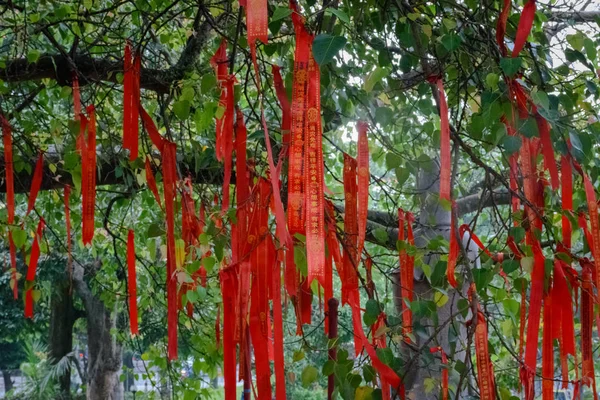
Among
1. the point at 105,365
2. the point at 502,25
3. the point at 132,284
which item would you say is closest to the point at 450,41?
the point at 502,25

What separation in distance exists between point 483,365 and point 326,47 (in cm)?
64

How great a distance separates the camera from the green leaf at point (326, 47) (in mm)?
1040

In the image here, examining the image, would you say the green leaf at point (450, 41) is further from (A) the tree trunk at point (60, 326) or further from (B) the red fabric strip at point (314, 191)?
(A) the tree trunk at point (60, 326)

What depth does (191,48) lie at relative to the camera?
2691 mm

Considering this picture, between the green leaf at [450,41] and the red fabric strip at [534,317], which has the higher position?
the green leaf at [450,41]

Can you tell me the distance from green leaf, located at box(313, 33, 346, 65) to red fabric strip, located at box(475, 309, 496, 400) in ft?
1.76

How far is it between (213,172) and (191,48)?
0.52m

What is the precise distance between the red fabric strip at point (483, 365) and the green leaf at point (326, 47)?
1.76ft

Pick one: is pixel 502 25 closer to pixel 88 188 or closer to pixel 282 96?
pixel 282 96

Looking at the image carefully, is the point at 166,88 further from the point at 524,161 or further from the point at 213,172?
the point at 524,161

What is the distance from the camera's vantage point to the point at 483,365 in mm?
1188

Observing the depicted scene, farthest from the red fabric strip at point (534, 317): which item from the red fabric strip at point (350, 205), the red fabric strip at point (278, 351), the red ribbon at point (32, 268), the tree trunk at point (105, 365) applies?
the tree trunk at point (105, 365)

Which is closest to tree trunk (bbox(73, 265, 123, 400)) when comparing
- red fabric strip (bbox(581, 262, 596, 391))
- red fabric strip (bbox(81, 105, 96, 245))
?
red fabric strip (bbox(81, 105, 96, 245))

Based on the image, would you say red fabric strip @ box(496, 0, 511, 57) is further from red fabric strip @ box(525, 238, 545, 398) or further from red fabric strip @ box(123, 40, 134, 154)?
red fabric strip @ box(123, 40, 134, 154)
